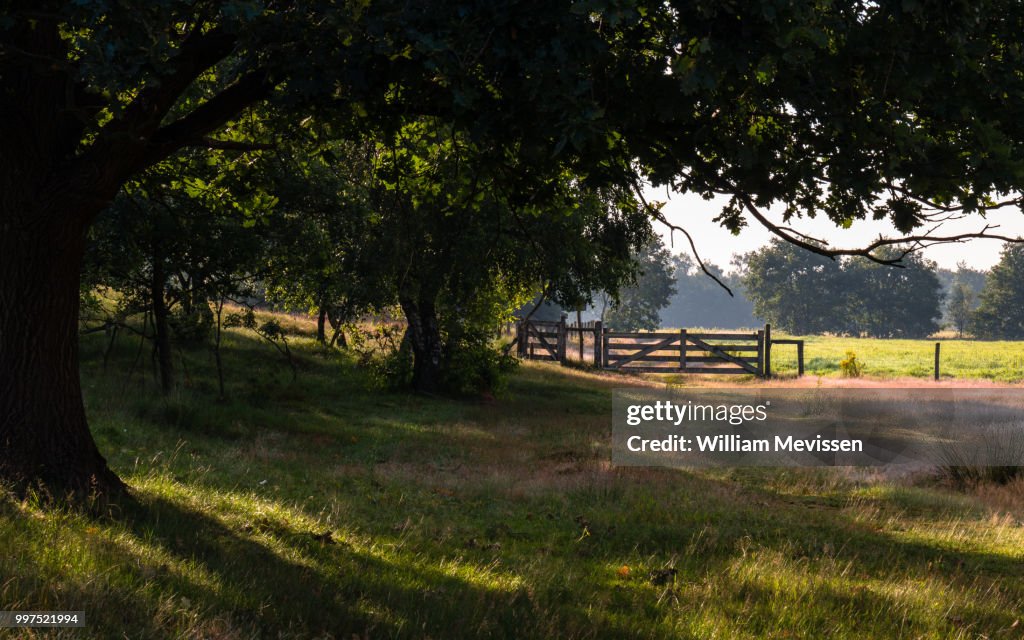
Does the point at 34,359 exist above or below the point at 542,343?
above

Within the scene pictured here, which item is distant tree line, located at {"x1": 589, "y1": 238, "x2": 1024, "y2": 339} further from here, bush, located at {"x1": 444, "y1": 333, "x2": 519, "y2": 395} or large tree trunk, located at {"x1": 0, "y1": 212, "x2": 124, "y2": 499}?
large tree trunk, located at {"x1": 0, "y1": 212, "x2": 124, "y2": 499}

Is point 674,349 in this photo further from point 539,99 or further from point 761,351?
point 539,99

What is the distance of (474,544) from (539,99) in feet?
16.4

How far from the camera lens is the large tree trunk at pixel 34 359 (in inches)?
296

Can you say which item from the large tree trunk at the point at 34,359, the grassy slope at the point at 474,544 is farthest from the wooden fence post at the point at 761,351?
the large tree trunk at the point at 34,359

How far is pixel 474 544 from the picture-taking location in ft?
29.0

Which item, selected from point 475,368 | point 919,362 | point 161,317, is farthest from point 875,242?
point 919,362

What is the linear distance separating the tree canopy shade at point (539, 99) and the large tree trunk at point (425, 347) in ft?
53.1

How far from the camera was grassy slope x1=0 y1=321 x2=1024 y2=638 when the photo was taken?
224 inches

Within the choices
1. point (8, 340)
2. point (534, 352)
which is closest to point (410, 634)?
point (8, 340)

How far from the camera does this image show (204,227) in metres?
16.2

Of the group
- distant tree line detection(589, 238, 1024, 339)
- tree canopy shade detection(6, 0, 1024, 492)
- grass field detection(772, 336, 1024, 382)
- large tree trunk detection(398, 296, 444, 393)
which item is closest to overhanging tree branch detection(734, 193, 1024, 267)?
tree canopy shade detection(6, 0, 1024, 492)

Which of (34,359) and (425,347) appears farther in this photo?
(425,347)

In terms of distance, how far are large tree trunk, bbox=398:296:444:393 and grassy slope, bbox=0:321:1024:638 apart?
7384 millimetres
